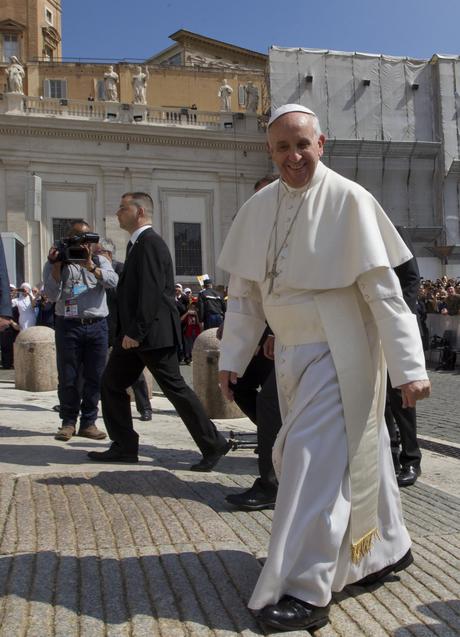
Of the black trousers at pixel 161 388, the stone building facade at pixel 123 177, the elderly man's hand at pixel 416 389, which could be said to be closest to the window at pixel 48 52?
the stone building facade at pixel 123 177

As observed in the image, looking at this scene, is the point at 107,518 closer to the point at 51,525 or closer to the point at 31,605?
the point at 51,525

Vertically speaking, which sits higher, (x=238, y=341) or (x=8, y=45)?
(x=8, y=45)

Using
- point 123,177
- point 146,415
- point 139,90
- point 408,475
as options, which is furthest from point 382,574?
point 139,90

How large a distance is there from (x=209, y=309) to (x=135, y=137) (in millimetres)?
23592

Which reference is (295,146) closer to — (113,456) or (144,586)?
(144,586)

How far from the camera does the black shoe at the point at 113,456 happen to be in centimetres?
586

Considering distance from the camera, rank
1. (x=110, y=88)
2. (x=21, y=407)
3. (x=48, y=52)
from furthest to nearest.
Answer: (x=48, y=52)
(x=110, y=88)
(x=21, y=407)

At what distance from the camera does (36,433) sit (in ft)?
24.1

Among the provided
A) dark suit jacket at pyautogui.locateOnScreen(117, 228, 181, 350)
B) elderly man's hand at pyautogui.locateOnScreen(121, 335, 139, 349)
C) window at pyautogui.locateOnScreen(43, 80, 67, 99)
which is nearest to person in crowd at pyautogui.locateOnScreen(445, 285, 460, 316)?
dark suit jacket at pyautogui.locateOnScreen(117, 228, 181, 350)

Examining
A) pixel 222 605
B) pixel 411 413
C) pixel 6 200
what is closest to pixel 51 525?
pixel 222 605

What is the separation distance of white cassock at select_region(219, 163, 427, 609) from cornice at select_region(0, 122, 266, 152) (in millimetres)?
37076

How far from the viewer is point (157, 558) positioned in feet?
11.9

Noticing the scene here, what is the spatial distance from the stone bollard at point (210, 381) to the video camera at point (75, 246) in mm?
2568

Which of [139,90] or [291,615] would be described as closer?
[291,615]
